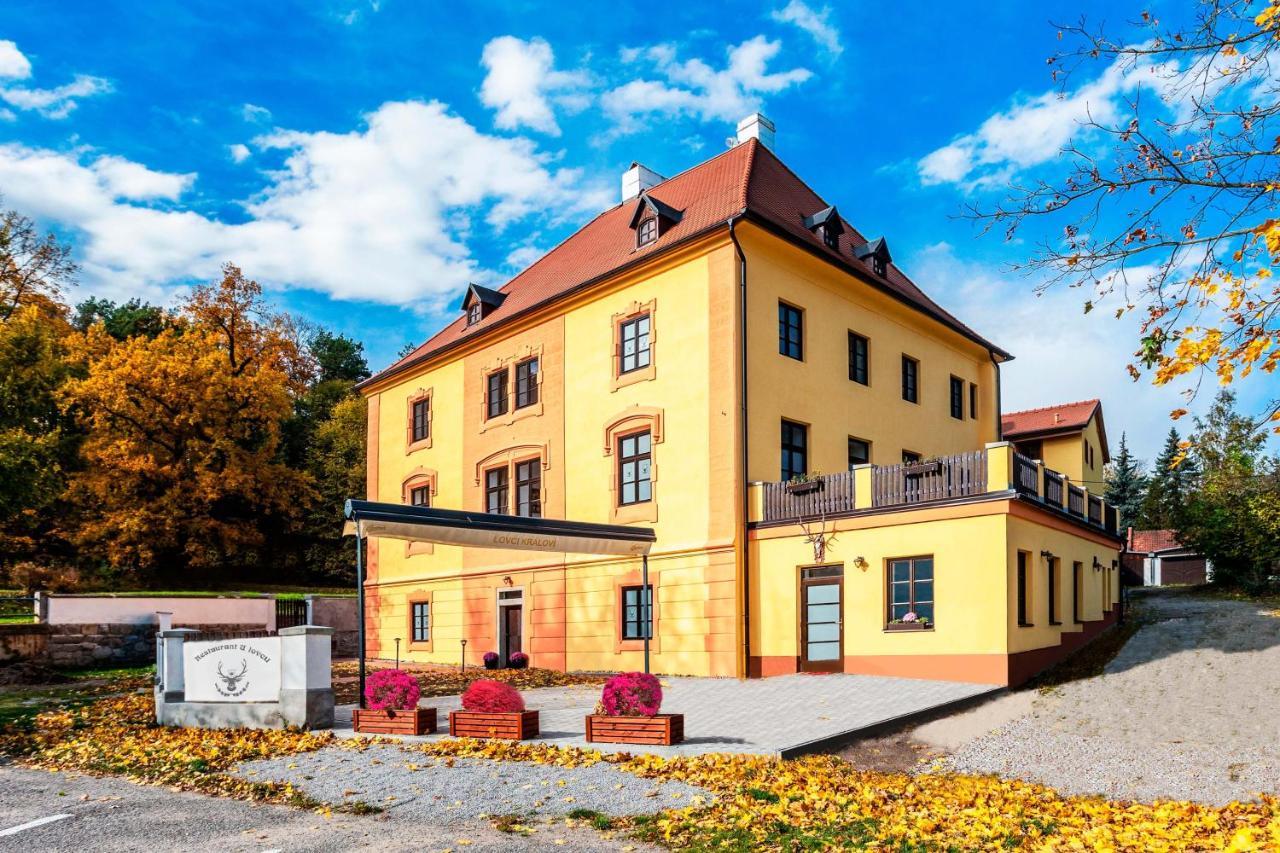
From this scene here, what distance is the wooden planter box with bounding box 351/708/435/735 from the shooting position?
13.5 meters

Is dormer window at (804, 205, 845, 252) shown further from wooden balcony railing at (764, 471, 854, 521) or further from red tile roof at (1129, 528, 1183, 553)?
red tile roof at (1129, 528, 1183, 553)

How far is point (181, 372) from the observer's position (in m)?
39.5

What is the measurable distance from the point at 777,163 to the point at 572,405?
8.72 meters

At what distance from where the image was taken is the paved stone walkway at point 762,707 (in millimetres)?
12758

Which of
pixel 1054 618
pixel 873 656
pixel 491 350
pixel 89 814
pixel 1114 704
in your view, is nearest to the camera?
pixel 89 814

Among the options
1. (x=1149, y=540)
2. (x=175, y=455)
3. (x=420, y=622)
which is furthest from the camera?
(x=1149, y=540)

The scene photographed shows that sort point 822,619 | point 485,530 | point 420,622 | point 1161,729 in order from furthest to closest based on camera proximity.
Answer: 1. point 420,622
2. point 822,619
3. point 485,530
4. point 1161,729

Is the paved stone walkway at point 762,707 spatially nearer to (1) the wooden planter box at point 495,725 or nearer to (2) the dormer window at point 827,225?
(1) the wooden planter box at point 495,725

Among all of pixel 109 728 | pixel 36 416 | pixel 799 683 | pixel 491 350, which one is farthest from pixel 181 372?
pixel 799 683

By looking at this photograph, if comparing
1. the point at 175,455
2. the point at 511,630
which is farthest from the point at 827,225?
the point at 175,455

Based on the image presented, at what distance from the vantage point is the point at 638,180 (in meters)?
29.9

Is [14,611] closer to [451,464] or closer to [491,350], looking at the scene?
[451,464]

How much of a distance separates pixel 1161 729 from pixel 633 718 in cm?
773

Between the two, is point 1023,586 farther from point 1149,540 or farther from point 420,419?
point 1149,540
